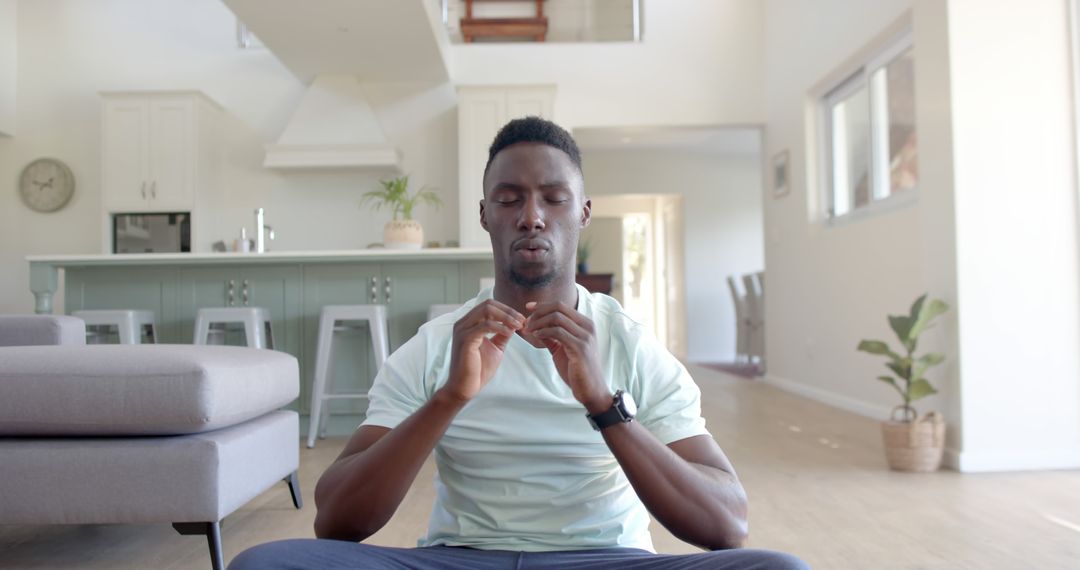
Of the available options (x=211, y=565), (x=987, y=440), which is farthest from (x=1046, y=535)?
(x=211, y=565)

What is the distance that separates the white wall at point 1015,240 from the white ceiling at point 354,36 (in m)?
3.19

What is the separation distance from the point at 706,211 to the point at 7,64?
281 inches

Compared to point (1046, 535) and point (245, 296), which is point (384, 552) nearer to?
point (1046, 535)

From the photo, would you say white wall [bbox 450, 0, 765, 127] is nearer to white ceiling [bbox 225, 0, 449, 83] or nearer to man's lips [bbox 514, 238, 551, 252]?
white ceiling [bbox 225, 0, 449, 83]

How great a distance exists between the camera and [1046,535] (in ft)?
7.54

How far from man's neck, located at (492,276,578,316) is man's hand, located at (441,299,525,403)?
0.48 ft

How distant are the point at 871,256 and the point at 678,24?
3.00 metres

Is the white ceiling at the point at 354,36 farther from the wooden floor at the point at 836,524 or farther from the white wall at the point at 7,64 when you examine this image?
the wooden floor at the point at 836,524

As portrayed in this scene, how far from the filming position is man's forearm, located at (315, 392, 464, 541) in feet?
3.28

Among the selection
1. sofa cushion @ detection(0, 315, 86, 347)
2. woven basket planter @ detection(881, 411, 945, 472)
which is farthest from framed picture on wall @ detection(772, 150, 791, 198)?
sofa cushion @ detection(0, 315, 86, 347)

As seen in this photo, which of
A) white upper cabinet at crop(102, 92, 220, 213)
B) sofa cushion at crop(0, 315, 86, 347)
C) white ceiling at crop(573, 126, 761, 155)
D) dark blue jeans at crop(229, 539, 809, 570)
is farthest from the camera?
white ceiling at crop(573, 126, 761, 155)

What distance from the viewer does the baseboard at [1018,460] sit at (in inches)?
125

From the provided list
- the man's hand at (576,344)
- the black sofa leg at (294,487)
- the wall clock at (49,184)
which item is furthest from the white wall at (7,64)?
the man's hand at (576,344)

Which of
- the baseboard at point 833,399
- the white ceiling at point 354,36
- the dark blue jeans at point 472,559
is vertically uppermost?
the white ceiling at point 354,36
